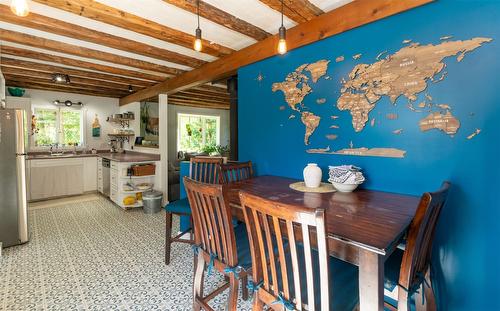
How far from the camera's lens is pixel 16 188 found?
287 centimetres

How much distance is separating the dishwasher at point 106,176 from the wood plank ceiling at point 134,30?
1.84 metres

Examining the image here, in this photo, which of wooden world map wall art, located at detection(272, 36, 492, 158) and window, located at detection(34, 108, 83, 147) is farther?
window, located at detection(34, 108, 83, 147)

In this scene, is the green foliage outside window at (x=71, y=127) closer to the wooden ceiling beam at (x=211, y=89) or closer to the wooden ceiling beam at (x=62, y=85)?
A: the wooden ceiling beam at (x=62, y=85)

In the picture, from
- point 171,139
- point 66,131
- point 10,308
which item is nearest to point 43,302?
point 10,308

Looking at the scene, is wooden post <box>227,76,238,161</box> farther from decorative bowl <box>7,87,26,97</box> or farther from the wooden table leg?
decorative bowl <box>7,87,26,97</box>

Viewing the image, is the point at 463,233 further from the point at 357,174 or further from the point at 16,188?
the point at 16,188

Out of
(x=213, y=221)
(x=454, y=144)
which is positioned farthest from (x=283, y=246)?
(x=454, y=144)

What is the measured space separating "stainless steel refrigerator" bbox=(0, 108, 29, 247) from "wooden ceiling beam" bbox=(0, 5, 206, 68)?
1127 mm

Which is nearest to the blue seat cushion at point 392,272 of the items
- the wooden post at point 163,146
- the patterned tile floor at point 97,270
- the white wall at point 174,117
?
the patterned tile floor at point 97,270

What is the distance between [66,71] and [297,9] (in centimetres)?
380

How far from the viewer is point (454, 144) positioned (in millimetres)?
1558

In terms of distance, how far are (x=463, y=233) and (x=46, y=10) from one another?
3658 millimetres

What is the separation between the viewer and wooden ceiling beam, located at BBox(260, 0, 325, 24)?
1.98 metres

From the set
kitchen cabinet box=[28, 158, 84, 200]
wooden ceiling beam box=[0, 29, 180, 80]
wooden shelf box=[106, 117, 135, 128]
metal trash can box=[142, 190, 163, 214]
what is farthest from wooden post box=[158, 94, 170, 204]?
kitchen cabinet box=[28, 158, 84, 200]
